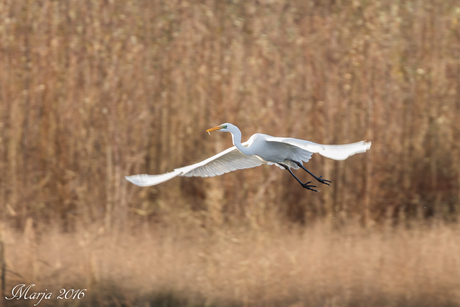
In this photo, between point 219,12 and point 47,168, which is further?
point 219,12

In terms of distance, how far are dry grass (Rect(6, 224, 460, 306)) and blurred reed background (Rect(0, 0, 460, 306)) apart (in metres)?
0.11

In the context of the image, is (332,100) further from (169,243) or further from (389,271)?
(169,243)

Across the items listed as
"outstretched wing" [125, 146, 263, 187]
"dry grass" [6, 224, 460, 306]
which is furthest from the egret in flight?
"dry grass" [6, 224, 460, 306]

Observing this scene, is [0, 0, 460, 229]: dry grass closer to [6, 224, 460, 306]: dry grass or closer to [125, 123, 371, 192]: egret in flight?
[6, 224, 460, 306]: dry grass

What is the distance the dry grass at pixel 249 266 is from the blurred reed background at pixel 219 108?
0.35ft

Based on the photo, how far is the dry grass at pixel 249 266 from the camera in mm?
3482

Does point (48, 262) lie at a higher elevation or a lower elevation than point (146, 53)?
lower

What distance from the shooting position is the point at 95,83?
398 centimetres

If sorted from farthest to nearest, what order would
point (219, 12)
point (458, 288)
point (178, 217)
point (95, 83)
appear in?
point (219, 12)
point (95, 83)
point (178, 217)
point (458, 288)

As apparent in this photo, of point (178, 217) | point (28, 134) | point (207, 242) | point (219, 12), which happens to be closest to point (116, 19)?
point (219, 12)

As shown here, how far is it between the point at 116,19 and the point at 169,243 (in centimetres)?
197

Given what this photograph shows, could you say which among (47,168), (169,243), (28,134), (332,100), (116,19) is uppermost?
(116,19)

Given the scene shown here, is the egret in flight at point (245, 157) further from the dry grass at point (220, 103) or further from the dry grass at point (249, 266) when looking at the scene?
the dry grass at point (249, 266)

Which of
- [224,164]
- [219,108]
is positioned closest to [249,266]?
[224,164]
